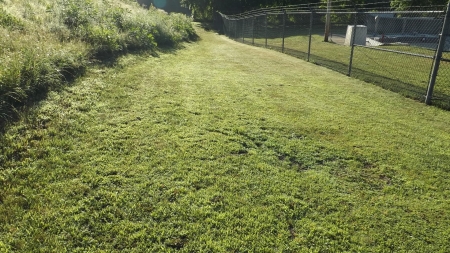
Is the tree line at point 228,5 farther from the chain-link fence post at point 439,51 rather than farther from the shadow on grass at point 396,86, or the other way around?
the chain-link fence post at point 439,51

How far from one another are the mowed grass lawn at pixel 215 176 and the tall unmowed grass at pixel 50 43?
0.30 meters

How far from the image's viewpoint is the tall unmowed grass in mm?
3916

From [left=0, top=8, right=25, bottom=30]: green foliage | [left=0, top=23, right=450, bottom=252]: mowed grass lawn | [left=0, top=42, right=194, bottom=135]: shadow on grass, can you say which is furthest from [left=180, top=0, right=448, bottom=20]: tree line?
[left=0, top=23, right=450, bottom=252]: mowed grass lawn

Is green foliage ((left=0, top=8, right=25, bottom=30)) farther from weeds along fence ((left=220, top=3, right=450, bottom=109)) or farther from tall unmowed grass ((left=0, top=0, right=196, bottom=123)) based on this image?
weeds along fence ((left=220, top=3, right=450, bottom=109))

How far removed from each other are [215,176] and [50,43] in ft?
14.8

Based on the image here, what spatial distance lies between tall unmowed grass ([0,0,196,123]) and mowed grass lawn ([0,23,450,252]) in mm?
304

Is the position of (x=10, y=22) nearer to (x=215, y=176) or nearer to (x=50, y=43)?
(x=50, y=43)

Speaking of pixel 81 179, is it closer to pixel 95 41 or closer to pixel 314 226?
pixel 314 226

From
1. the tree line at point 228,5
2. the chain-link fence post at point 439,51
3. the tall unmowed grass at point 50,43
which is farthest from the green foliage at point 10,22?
the tree line at point 228,5

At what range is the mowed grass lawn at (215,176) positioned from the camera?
232cm

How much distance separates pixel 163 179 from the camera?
117 inches

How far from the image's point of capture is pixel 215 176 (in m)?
3.11

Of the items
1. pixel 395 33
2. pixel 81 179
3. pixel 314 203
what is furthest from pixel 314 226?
pixel 395 33

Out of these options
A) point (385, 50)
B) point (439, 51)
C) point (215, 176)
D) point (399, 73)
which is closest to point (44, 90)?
point (215, 176)
